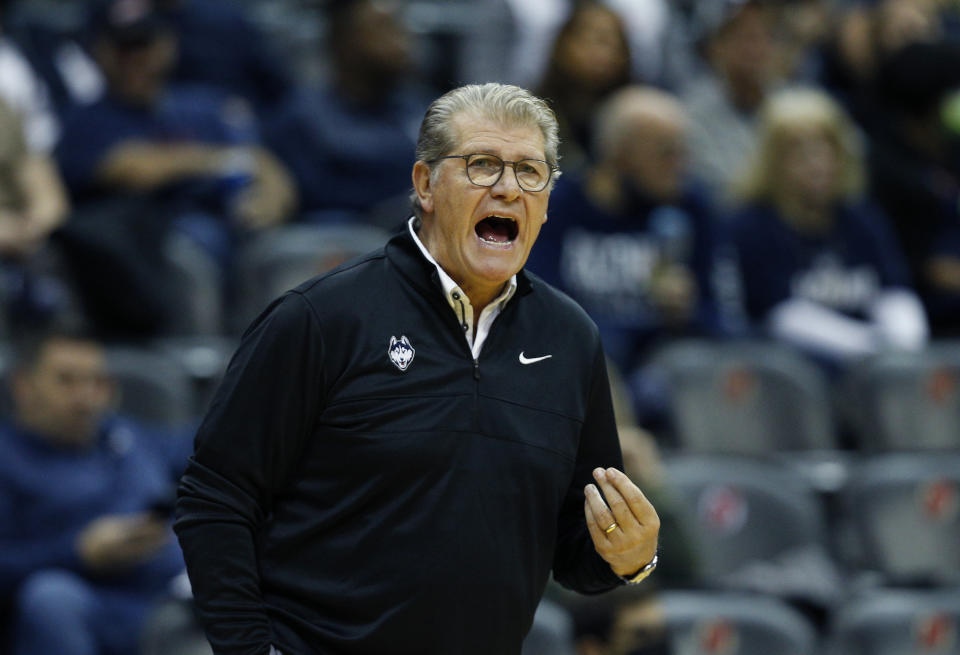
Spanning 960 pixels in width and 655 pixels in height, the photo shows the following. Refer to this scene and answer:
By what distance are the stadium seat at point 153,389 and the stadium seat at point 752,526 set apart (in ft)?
5.04

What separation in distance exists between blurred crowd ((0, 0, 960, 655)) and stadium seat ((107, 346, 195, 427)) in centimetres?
1

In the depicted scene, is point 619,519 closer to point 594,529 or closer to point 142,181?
point 594,529

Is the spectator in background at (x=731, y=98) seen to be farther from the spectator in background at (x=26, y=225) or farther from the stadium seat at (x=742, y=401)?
the spectator in background at (x=26, y=225)

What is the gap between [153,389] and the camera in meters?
4.85

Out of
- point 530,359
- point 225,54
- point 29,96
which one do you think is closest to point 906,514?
point 530,359

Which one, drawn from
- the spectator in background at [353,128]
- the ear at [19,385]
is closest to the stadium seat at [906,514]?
the spectator in background at [353,128]

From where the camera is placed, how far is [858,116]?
708cm

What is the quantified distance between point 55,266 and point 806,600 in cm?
259

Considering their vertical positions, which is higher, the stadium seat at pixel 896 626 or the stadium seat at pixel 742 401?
the stadium seat at pixel 742 401

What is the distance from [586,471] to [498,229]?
42 cm

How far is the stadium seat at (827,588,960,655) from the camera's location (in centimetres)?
431

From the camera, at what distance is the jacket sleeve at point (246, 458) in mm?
2146

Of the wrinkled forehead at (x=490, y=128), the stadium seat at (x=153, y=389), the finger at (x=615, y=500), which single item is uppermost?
the wrinkled forehead at (x=490, y=128)

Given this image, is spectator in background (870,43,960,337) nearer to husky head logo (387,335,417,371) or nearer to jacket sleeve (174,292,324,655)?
husky head logo (387,335,417,371)
